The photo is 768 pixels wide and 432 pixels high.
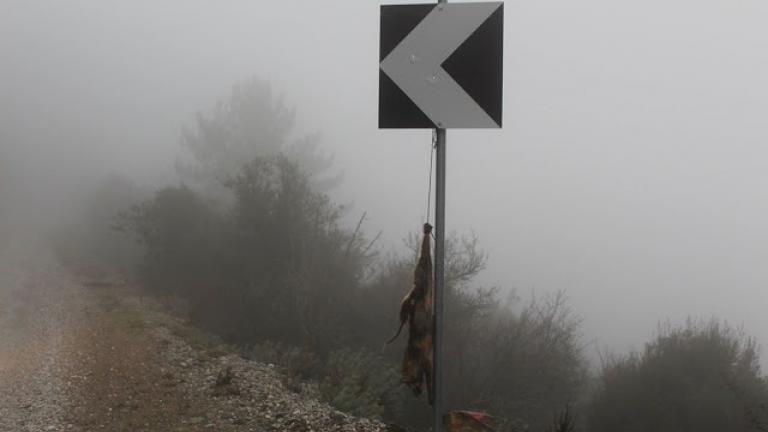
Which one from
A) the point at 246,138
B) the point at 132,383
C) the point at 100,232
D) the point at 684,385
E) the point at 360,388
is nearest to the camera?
the point at 132,383

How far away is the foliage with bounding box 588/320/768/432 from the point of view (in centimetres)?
1584

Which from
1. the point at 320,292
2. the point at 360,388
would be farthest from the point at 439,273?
the point at 320,292

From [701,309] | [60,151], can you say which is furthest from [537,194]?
[60,151]

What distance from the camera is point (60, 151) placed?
164ft

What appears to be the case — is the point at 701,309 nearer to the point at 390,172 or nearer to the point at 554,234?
the point at 554,234

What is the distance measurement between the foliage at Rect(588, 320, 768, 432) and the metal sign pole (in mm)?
16690

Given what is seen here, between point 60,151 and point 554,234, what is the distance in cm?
7312

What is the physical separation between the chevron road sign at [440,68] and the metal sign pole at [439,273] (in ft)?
0.34

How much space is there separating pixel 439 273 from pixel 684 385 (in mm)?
18435

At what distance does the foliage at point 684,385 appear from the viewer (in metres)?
15.8

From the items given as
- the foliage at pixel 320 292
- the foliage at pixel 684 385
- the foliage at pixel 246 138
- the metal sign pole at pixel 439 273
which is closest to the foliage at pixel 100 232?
the foliage at pixel 320 292

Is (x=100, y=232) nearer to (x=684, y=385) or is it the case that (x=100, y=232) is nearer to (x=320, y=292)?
(x=320, y=292)

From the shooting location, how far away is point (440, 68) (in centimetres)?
235

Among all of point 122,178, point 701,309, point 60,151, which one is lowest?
point 701,309
